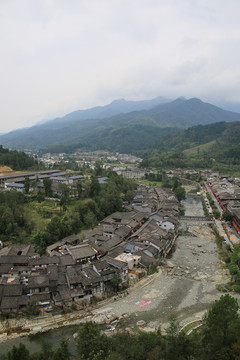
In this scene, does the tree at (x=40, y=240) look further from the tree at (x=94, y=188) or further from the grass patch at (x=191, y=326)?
the grass patch at (x=191, y=326)

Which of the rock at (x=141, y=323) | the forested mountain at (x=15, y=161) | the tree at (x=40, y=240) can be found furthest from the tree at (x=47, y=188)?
the rock at (x=141, y=323)

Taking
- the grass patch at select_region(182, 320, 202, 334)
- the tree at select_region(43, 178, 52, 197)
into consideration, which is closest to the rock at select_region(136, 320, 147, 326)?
the grass patch at select_region(182, 320, 202, 334)

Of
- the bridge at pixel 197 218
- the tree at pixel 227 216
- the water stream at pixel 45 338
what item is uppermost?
the tree at pixel 227 216

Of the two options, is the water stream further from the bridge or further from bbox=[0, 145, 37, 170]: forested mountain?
bbox=[0, 145, 37, 170]: forested mountain

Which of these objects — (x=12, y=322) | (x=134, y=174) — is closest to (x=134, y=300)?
(x=12, y=322)

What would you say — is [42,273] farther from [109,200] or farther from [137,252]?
[109,200]

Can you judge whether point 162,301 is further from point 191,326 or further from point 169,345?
point 169,345
